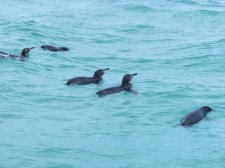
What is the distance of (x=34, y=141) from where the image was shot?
1154 cm

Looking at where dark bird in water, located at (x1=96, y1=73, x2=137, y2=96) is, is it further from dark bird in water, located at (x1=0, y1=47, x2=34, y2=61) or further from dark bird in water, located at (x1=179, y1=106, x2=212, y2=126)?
dark bird in water, located at (x1=0, y1=47, x2=34, y2=61)

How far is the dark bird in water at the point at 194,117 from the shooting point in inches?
489

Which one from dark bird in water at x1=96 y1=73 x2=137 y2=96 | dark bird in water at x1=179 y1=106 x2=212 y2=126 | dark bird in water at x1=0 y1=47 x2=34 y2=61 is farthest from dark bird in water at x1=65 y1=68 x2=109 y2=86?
dark bird in water at x1=179 y1=106 x2=212 y2=126

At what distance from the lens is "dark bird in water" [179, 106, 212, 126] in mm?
12420

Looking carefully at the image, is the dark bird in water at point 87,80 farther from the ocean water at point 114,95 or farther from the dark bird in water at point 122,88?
the dark bird in water at point 122,88

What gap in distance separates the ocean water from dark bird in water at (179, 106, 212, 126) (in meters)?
0.17

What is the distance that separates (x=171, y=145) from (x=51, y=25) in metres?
14.1

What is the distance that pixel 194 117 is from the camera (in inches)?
499

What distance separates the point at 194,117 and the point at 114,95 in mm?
2697

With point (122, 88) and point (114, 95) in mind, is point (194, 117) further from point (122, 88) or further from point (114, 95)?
point (122, 88)

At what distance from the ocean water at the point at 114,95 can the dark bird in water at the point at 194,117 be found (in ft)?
0.56

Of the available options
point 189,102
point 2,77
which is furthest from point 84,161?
point 2,77

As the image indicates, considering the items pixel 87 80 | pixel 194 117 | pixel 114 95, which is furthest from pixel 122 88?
pixel 194 117

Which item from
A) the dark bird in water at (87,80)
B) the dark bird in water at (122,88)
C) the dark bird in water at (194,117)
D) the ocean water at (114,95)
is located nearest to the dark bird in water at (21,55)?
the ocean water at (114,95)
